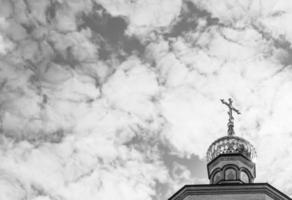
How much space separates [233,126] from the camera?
29.2 m

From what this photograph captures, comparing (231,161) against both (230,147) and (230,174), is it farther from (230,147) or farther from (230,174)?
(230,147)

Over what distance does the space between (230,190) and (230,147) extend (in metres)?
4.55

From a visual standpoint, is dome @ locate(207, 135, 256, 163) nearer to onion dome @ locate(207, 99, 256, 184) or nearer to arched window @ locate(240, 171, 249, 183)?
onion dome @ locate(207, 99, 256, 184)

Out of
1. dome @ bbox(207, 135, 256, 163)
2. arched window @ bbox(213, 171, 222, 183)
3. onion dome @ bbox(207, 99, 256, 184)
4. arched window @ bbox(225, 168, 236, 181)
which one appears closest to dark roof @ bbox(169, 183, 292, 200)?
onion dome @ bbox(207, 99, 256, 184)

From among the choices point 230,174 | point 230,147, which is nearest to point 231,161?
point 230,174

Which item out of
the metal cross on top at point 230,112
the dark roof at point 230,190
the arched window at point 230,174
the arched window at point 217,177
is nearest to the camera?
the dark roof at point 230,190

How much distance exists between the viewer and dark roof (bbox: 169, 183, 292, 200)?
22.5 meters

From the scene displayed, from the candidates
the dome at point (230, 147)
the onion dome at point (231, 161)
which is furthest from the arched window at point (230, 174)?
the dome at point (230, 147)

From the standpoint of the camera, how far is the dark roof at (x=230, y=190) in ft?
73.9

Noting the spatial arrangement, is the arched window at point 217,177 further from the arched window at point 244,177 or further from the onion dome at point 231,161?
the arched window at point 244,177

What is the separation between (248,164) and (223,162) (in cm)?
117

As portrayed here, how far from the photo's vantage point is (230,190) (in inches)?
896

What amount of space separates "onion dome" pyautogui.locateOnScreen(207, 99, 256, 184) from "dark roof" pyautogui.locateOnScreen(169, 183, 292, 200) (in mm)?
3252

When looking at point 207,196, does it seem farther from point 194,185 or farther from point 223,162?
point 223,162
